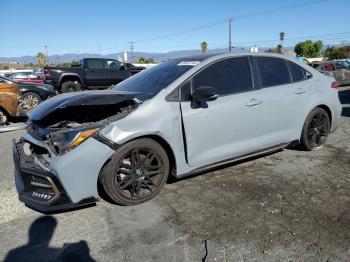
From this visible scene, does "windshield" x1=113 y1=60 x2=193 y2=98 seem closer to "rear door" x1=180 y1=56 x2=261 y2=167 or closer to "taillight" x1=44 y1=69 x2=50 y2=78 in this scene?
"rear door" x1=180 y1=56 x2=261 y2=167

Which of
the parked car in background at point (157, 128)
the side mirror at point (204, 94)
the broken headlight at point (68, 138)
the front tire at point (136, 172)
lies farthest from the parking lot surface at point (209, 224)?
the side mirror at point (204, 94)

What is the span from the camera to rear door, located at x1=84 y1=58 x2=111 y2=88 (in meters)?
18.4

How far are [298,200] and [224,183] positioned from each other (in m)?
A: 0.94

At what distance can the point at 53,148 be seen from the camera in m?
3.56

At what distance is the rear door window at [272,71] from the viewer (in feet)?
16.0

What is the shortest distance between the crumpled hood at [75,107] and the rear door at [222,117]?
77cm

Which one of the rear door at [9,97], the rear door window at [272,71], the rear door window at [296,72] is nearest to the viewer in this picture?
the rear door window at [272,71]

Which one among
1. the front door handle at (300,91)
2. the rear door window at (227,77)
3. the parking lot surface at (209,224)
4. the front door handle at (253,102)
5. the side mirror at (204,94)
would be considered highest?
the rear door window at (227,77)

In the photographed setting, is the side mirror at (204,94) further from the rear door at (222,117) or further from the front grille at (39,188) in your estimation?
the front grille at (39,188)

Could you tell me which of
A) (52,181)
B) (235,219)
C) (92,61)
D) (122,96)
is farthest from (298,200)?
(92,61)

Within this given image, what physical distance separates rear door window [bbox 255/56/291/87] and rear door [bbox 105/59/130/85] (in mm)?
14620

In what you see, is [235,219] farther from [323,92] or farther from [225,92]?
[323,92]

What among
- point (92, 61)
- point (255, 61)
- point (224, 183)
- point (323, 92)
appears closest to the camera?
point (224, 183)

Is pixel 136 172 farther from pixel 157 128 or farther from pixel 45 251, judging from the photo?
pixel 45 251
